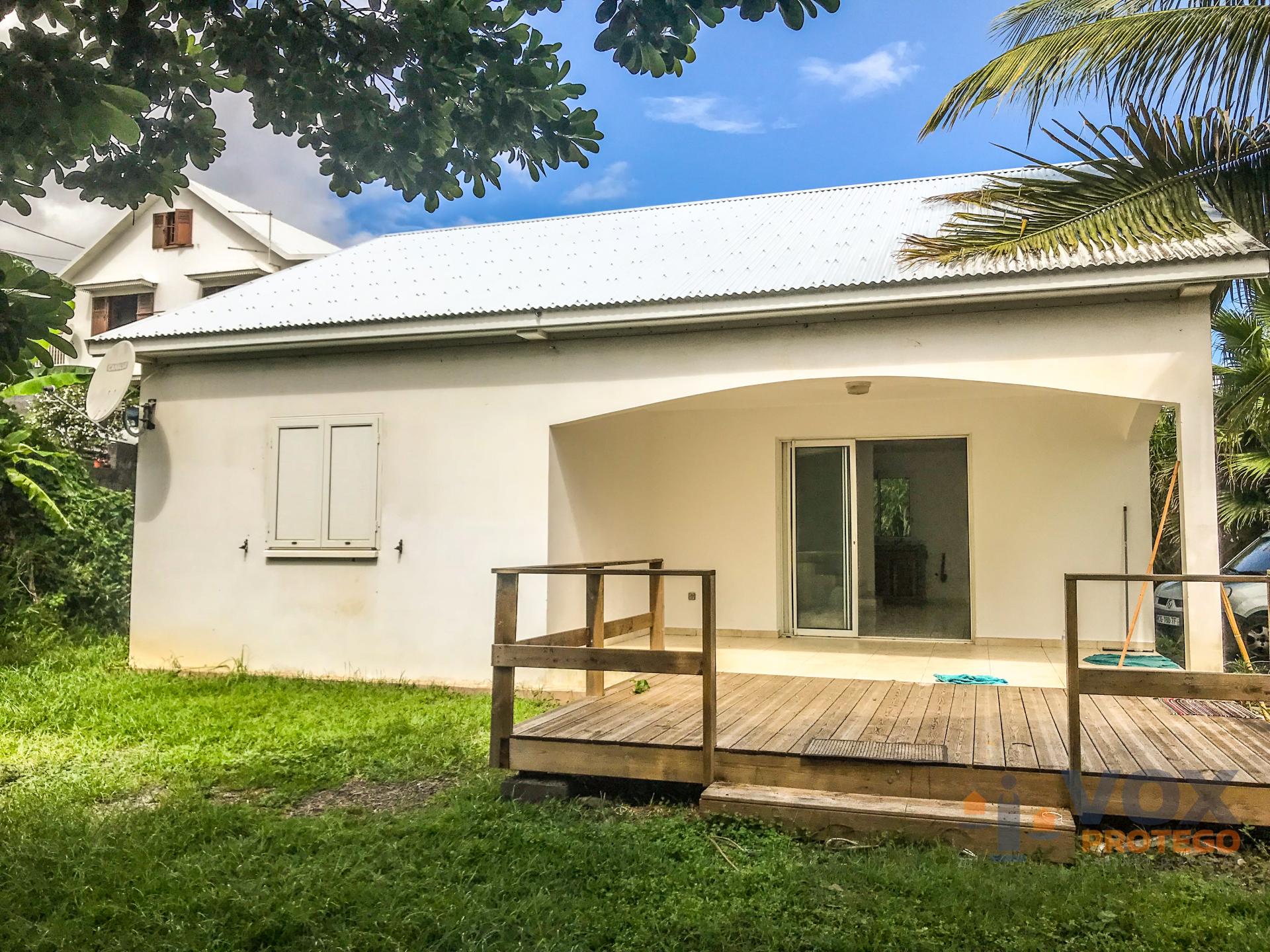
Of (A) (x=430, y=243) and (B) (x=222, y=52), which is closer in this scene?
(B) (x=222, y=52)

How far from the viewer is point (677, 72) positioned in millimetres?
2928

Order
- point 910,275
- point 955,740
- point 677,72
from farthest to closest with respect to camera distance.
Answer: point 910,275 < point 955,740 < point 677,72

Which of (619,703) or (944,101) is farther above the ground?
(944,101)

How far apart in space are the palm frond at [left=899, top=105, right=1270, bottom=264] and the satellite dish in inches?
251

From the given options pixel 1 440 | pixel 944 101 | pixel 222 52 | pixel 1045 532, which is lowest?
pixel 1045 532

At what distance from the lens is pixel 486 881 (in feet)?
12.2

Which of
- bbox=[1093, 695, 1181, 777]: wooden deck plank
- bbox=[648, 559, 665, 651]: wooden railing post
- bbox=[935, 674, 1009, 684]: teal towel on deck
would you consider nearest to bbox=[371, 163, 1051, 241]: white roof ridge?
bbox=[935, 674, 1009, 684]: teal towel on deck

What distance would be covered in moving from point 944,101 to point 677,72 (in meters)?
5.05

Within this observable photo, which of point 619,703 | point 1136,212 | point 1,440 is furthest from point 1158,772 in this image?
point 1,440

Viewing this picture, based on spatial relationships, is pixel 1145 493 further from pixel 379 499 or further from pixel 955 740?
pixel 379 499

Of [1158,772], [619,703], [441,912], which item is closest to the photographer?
[441,912]

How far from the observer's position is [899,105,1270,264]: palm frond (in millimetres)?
6582

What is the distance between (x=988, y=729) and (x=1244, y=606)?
4.88 m

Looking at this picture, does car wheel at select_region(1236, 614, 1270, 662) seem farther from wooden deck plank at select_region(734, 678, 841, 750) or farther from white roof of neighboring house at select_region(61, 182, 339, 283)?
white roof of neighboring house at select_region(61, 182, 339, 283)
